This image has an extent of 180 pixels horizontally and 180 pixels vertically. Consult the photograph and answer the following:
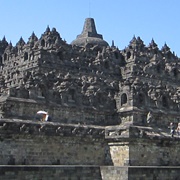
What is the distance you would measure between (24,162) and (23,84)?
532 inches

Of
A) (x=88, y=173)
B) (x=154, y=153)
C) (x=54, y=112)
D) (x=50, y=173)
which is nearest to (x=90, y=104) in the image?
(x=54, y=112)

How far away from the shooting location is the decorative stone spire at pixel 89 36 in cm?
5369

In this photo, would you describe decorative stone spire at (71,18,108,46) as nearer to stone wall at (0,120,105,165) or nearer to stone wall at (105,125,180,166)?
stone wall at (105,125,180,166)

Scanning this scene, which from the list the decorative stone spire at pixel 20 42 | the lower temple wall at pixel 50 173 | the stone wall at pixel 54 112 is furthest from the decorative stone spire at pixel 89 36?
the lower temple wall at pixel 50 173

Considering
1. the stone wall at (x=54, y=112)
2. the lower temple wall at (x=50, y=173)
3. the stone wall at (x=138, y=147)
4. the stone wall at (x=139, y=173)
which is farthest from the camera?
the stone wall at (x=54, y=112)

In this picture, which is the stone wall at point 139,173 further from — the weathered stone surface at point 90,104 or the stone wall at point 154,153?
the stone wall at point 154,153

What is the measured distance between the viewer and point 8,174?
57.3 feet

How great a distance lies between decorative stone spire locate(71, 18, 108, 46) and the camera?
53688 mm

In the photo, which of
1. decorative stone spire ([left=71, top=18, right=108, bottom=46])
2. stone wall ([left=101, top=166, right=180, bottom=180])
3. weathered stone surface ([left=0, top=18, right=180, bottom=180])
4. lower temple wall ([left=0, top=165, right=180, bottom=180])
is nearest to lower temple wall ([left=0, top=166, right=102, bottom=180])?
lower temple wall ([left=0, top=165, right=180, bottom=180])

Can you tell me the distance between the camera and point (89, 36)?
184ft

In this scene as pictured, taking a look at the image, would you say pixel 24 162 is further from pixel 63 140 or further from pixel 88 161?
pixel 88 161

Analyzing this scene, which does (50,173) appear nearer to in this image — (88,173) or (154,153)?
(88,173)

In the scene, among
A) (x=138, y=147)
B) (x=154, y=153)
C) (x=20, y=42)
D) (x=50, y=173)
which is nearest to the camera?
(x=50, y=173)

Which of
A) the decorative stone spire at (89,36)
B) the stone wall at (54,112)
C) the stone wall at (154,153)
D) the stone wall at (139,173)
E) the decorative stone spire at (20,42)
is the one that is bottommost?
the stone wall at (139,173)
